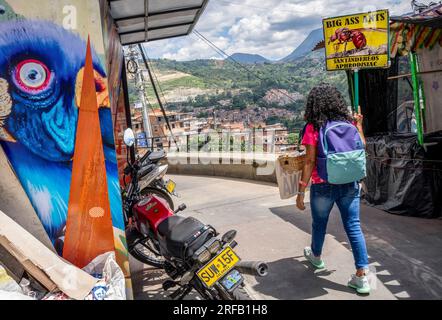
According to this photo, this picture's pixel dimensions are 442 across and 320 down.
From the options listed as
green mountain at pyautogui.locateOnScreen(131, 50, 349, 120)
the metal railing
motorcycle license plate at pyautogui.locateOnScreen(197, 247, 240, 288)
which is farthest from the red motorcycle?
green mountain at pyautogui.locateOnScreen(131, 50, 349, 120)

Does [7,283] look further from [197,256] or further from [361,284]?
[361,284]

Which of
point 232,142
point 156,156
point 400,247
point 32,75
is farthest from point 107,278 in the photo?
point 232,142

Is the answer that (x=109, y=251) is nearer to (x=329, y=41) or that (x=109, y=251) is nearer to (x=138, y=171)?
(x=138, y=171)

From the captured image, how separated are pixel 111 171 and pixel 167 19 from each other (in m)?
3.71

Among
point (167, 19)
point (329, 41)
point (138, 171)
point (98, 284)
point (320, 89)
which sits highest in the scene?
point (167, 19)

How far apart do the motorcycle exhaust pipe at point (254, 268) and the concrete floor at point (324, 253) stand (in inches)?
31.2

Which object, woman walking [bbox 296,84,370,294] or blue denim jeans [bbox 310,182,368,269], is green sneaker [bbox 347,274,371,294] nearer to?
woman walking [bbox 296,84,370,294]

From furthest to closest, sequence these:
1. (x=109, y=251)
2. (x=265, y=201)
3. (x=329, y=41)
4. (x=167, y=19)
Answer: (x=265, y=201)
(x=167, y=19)
(x=329, y=41)
(x=109, y=251)

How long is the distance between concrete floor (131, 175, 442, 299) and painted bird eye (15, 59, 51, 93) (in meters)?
2.13

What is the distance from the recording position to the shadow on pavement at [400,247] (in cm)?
354

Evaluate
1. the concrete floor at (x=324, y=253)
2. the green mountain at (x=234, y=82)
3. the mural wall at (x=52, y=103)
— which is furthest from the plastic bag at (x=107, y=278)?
the green mountain at (x=234, y=82)

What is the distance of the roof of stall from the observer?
4988mm
